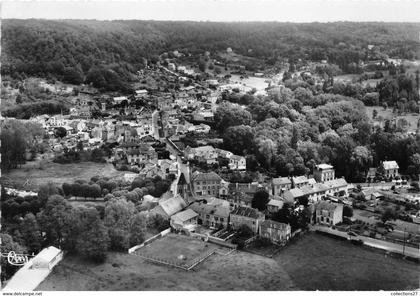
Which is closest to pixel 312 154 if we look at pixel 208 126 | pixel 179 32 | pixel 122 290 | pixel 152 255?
pixel 208 126

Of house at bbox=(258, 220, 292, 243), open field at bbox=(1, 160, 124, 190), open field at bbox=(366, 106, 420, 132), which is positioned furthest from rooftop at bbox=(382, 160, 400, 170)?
open field at bbox=(1, 160, 124, 190)

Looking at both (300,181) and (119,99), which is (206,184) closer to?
(300,181)

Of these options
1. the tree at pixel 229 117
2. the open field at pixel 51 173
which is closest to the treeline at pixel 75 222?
the open field at pixel 51 173

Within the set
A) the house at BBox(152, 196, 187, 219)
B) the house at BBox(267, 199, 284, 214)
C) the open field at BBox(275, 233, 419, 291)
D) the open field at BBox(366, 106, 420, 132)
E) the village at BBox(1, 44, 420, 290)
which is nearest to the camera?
the open field at BBox(275, 233, 419, 291)

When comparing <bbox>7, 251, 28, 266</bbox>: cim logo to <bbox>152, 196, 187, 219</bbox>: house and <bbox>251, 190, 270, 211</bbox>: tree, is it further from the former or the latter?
<bbox>251, 190, 270, 211</bbox>: tree

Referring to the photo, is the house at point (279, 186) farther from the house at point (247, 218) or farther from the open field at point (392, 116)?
the open field at point (392, 116)

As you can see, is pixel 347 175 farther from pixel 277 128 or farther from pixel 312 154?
pixel 277 128
